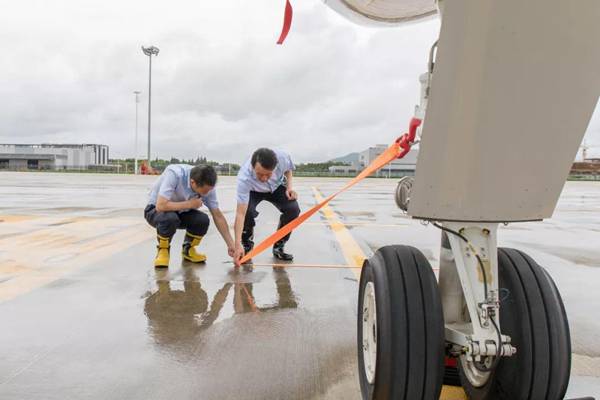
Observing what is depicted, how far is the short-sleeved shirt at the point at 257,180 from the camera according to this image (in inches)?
184

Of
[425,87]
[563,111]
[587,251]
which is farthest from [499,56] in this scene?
[587,251]

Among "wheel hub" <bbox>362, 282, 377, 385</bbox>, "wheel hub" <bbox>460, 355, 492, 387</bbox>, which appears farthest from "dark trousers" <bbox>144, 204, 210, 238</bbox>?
"wheel hub" <bbox>460, 355, 492, 387</bbox>

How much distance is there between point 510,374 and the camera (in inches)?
69.6

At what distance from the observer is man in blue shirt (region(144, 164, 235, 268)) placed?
14.2ft

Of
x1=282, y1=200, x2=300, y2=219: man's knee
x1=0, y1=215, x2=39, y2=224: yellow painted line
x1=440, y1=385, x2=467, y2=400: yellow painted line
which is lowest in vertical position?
x1=0, y1=215, x2=39, y2=224: yellow painted line

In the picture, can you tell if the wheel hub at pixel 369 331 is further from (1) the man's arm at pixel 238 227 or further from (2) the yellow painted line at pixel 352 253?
(1) the man's arm at pixel 238 227

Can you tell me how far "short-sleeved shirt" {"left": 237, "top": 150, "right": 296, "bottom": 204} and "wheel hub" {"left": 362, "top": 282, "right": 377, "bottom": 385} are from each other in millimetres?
2631

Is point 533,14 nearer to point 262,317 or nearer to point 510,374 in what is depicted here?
point 510,374

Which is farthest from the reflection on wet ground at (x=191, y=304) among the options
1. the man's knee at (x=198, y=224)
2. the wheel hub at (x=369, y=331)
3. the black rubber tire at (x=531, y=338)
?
the black rubber tire at (x=531, y=338)

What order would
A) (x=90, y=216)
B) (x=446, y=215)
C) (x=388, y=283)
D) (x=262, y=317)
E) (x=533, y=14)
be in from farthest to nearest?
(x=90, y=216) → (x=262, y=317) → (x=388, y=283) → (x=446, y=215) → (x=533, y=14)

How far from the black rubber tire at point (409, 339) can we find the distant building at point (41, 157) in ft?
239

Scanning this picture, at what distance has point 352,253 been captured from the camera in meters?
5.50

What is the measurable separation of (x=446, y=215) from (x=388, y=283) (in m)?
0.35

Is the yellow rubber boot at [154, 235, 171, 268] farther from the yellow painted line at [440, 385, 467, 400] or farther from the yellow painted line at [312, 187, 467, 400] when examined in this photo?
the yellow painted line at [440, 385, 467, 400]
